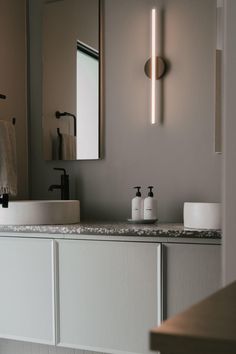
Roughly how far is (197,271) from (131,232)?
0.32 m

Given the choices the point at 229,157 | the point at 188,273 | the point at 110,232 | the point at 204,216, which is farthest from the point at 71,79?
the point at 229,157

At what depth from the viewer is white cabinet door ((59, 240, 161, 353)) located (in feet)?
6.36

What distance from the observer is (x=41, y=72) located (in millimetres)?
2742

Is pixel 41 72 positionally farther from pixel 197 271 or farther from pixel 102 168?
pixel 197 271

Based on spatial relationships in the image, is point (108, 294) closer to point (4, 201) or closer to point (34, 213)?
point (34, 213)

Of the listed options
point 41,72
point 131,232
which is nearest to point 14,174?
point 41,72

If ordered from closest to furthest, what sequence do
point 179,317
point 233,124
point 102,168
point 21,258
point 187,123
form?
point 179,317
point 233,124
point 21,258
point 187,123
point 102,168

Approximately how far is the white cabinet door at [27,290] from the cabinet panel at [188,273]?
0.54 meters

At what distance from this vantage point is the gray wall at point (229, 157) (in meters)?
1.35

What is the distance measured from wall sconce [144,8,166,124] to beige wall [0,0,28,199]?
0.80 m

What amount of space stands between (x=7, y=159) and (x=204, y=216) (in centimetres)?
110

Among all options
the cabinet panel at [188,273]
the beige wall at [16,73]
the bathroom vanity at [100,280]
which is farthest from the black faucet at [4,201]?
the cabinet panel at [188,273]

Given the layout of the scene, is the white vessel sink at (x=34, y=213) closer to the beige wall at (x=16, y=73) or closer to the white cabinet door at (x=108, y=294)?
the white cabinet door at (x=108, y=294)

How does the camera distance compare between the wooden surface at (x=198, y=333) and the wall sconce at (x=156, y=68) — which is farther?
the wall sconce at (x=156, y=68)
